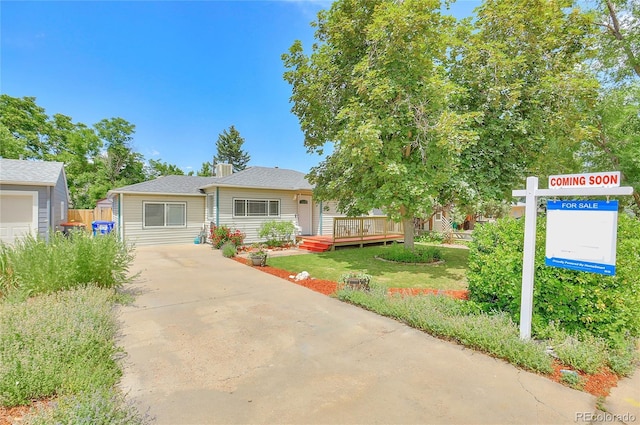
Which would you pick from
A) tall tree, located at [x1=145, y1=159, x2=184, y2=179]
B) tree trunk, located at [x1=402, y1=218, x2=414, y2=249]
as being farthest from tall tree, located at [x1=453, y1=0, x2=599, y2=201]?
tall tree, located at [x1=145, y1=159, x2=184, y2=179]

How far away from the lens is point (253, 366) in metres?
3.19

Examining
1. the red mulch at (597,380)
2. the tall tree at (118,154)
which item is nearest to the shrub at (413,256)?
the red mulch at (597,380)

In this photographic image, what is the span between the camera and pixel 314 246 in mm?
13016

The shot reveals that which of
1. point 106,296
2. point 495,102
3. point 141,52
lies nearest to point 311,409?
point 106,296

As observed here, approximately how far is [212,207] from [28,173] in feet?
21.9

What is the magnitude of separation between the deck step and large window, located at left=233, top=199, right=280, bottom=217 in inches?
96.7

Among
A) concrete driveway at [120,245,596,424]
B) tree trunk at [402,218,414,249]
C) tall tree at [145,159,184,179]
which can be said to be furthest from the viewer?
tall tree at [145,159,184,179]

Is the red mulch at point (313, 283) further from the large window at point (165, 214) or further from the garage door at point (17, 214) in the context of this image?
the garage door at point (17, 214)

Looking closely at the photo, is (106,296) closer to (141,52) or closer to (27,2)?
(27,2)

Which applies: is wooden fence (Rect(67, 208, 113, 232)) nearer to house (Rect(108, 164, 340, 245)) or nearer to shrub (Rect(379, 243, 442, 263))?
house (Rect(108, 164, 340, 245))

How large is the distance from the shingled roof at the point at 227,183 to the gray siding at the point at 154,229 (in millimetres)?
362

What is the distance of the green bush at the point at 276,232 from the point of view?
13.6 meters

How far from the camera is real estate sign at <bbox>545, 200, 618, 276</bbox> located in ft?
9.87

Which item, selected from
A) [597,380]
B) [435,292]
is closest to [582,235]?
[597,380]
